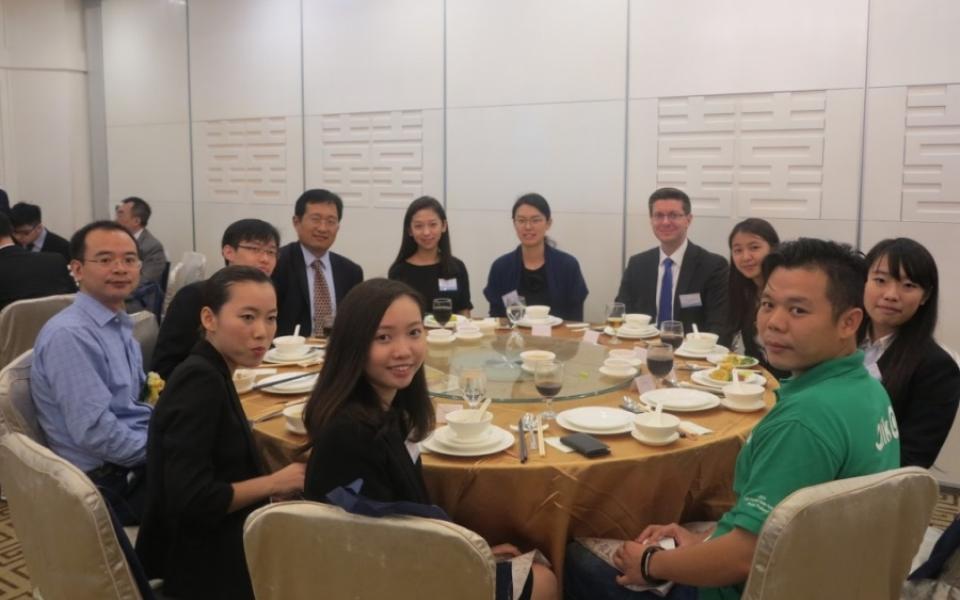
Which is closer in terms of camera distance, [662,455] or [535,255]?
[662,455]

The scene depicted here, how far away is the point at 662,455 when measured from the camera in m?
2.08

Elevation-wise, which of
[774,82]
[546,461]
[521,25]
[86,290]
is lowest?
[546,461]

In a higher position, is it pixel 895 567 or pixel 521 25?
pixel 521 25

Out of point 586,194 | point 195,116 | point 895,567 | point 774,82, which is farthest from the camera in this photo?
point 195,116

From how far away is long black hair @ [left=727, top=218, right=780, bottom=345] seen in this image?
371 cm

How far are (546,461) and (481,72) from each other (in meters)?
3.77

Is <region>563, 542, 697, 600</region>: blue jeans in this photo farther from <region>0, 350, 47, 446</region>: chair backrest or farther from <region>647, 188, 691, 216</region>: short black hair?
<region>647, 188, 691, 216</region>: short black hair

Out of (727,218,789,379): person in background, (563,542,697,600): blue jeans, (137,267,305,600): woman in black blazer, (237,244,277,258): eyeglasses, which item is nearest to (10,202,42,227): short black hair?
(237,244,277,258): eyeglasses

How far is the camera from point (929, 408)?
2422 mm

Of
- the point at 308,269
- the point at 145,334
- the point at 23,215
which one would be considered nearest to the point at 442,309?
the point at 308,269

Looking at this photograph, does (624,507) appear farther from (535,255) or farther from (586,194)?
(586,194)

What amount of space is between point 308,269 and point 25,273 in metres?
1.78

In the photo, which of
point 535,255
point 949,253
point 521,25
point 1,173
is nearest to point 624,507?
point 535,255

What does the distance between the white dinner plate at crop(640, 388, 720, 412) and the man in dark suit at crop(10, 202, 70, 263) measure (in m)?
5.06
